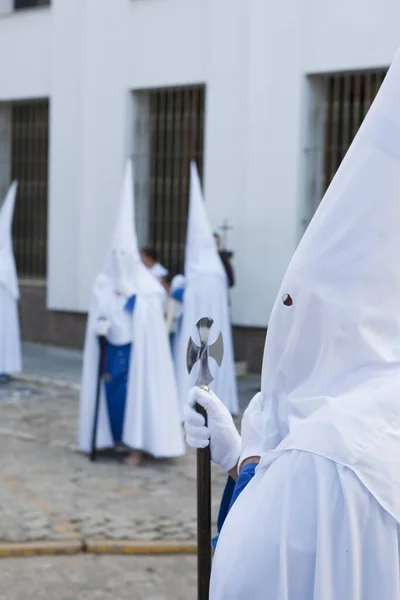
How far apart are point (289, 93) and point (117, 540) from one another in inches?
281

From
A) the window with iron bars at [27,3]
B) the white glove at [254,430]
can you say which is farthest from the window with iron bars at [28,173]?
the white glove at [254,430]

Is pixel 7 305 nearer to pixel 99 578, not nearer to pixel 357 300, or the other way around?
pixel 99 578

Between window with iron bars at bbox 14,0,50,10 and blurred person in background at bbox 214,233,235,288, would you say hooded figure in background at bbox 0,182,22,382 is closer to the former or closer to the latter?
blurred person in background at bbox 214,233,235,288

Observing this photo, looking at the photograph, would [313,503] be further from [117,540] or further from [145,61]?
[145,61]

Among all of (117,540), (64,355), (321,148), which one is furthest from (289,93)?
(117,540)

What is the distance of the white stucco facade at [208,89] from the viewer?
11.2 m

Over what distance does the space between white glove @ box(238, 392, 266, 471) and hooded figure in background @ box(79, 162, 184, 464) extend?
17.0ft

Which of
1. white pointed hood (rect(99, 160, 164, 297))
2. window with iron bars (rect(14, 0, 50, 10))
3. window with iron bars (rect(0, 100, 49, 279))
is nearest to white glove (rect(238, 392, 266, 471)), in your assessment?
white pointed hood (rect(99, 160, 164, 297))

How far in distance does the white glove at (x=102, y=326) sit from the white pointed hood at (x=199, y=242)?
6.96 ft

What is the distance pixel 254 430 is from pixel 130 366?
212 inches

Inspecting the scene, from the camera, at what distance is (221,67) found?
39.2 feet

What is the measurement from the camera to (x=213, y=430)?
8.61ft

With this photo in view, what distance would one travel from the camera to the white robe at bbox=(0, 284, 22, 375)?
11.1 m

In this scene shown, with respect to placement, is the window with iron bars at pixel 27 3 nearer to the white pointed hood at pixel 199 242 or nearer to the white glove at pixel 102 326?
the white pointed hood at pixel 199 242
